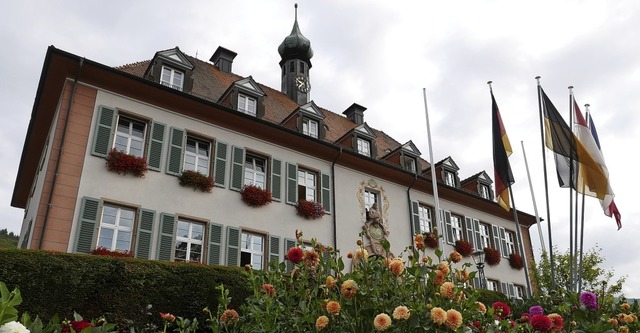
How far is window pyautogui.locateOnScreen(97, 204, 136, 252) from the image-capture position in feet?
37.1

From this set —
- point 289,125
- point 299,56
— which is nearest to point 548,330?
point 289,125

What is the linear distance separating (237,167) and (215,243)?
7.87ft

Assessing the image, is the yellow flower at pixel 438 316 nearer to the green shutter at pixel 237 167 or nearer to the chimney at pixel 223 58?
the green shutter at pixel 237 167

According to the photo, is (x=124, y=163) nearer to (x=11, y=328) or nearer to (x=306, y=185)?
(x=306, y=185)

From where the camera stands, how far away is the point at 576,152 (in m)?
11.3

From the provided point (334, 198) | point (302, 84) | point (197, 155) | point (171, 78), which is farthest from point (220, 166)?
point (302, 84)

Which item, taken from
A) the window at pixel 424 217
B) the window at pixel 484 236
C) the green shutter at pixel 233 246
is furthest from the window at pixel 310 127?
the window at pixel 484 236

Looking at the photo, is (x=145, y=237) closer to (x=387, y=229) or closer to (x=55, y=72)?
(x=55, y=72)

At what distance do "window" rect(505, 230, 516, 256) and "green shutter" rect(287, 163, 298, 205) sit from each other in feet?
40.2

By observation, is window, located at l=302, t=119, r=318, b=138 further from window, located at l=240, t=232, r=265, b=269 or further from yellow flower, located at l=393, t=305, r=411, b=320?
yellow flower, located at l=393, t=305, r=411, b=320

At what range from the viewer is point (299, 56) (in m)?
25.7

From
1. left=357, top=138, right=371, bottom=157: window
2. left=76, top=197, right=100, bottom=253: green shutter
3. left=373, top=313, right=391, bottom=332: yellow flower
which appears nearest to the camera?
left=373, top=313, right=391, bottom=332: yellow flower

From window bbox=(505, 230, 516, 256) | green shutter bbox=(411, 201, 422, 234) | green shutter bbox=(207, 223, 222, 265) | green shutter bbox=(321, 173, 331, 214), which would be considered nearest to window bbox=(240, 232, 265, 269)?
green shutter bbox=(207, 223, 222, 265)

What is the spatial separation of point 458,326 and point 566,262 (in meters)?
17.9
